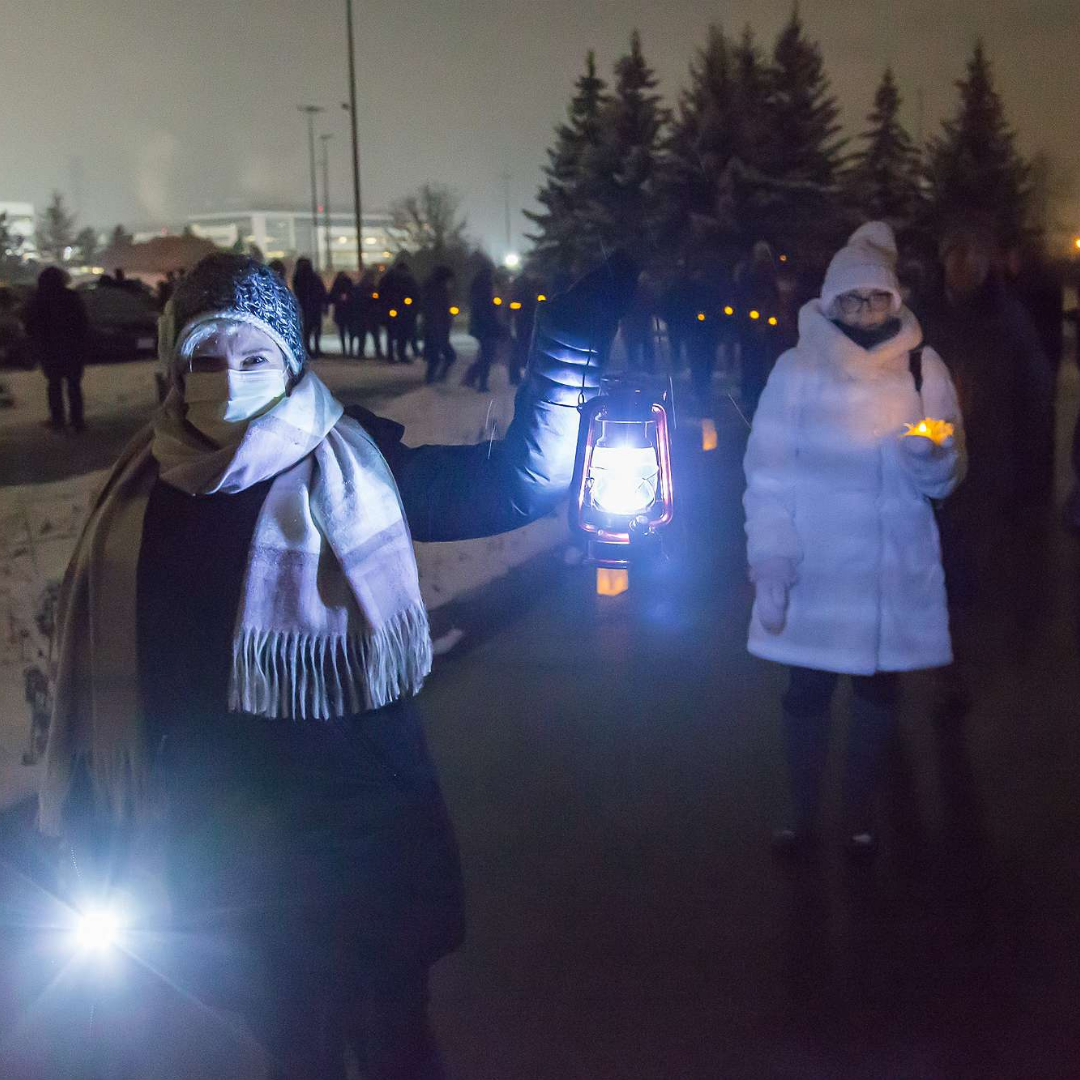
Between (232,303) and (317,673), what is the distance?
661 mm

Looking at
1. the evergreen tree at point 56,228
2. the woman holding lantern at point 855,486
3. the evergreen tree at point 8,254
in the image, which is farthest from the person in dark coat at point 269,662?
the evergreen tree at point 56,228

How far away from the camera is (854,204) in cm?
4188

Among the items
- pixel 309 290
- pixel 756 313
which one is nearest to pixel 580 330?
pixel 756 313

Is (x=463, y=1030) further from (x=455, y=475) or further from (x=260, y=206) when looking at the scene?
(x=260, y=206)

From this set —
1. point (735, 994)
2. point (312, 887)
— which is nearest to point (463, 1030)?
point (735, 994)

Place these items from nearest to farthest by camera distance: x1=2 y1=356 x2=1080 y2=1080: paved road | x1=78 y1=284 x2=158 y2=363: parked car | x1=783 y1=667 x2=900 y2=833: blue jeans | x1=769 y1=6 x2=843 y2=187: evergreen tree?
x1=2 y1=356 x2=1080 y2=1080: paved road, x1=783 y1=667 x2=900 y2=833: blue jeans, x1=78 y1=284 x2=158 y2=363: parked car, x1=769 y1=6 x2=843 y2=187: evergreen tree

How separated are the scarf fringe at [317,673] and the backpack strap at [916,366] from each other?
217 centimetres

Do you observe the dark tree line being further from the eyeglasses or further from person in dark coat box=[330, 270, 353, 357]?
the eyeglasses

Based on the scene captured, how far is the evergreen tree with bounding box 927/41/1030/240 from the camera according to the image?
56.7m

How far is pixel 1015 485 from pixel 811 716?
214cm

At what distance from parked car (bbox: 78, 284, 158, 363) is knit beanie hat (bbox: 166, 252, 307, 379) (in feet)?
57.5

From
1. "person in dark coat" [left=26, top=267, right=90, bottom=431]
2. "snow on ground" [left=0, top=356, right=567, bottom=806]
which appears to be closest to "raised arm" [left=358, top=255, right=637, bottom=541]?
"snow on ground" [left=0, top=356, right=567, bottom=806]

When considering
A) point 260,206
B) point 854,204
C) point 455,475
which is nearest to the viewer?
point 455,475

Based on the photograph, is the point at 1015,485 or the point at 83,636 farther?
the point at 1015,485
